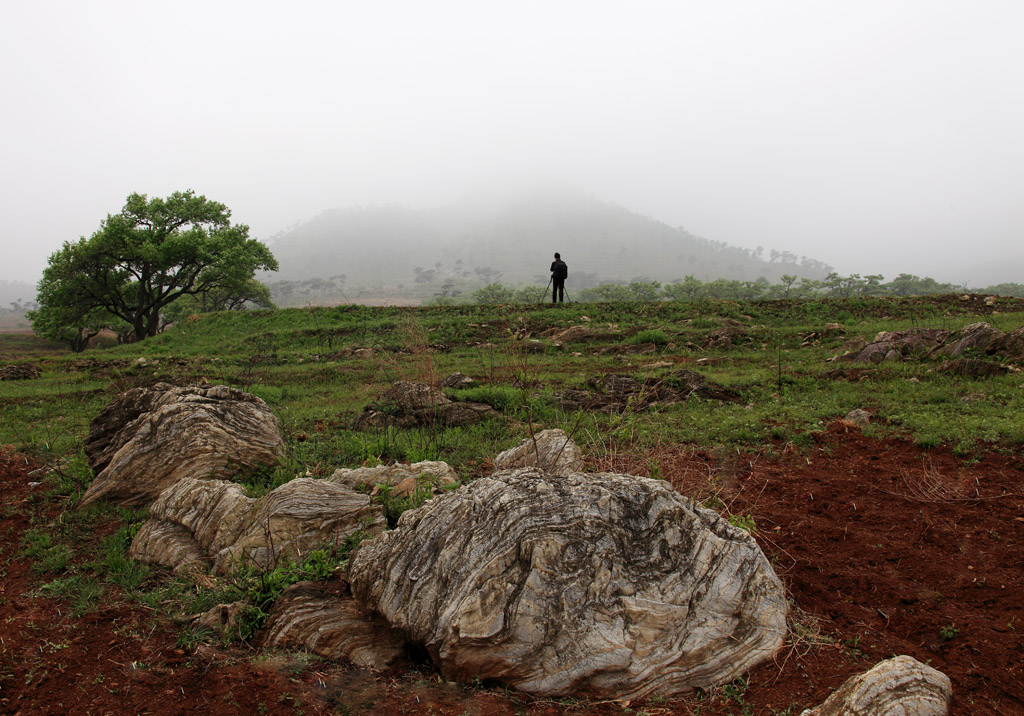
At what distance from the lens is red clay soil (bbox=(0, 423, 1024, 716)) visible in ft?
9.91

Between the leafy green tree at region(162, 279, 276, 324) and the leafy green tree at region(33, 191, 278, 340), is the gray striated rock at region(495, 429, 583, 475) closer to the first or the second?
the leafy green tree at region(33, 191, 278, 340)

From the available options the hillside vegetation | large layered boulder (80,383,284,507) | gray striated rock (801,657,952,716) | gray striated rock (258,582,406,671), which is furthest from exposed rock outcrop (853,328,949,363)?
large layered boulder (80,383,284,507)

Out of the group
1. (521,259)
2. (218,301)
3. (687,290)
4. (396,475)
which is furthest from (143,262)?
(521,259)

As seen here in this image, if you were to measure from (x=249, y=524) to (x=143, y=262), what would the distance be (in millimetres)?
28420

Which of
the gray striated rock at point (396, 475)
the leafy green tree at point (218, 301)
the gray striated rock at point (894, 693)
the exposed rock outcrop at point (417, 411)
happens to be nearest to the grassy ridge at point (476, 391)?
the exposed rock outcrop at point (417, 411)

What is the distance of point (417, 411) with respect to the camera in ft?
27.6

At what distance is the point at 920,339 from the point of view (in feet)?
38.8

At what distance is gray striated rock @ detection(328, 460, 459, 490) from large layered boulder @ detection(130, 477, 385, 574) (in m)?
0.39

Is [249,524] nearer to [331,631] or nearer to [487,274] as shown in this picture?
[331,631]

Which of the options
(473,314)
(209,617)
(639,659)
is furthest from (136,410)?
(473,314)

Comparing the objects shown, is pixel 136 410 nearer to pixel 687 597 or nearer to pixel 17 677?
pixel 17 677

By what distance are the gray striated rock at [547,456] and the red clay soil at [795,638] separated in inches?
26.9

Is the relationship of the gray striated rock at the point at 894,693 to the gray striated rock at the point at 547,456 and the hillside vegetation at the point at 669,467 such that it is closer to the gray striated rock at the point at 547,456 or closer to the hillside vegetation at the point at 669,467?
the hillside vegetation at the point at 669,467

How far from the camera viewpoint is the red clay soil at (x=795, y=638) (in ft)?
9.91
